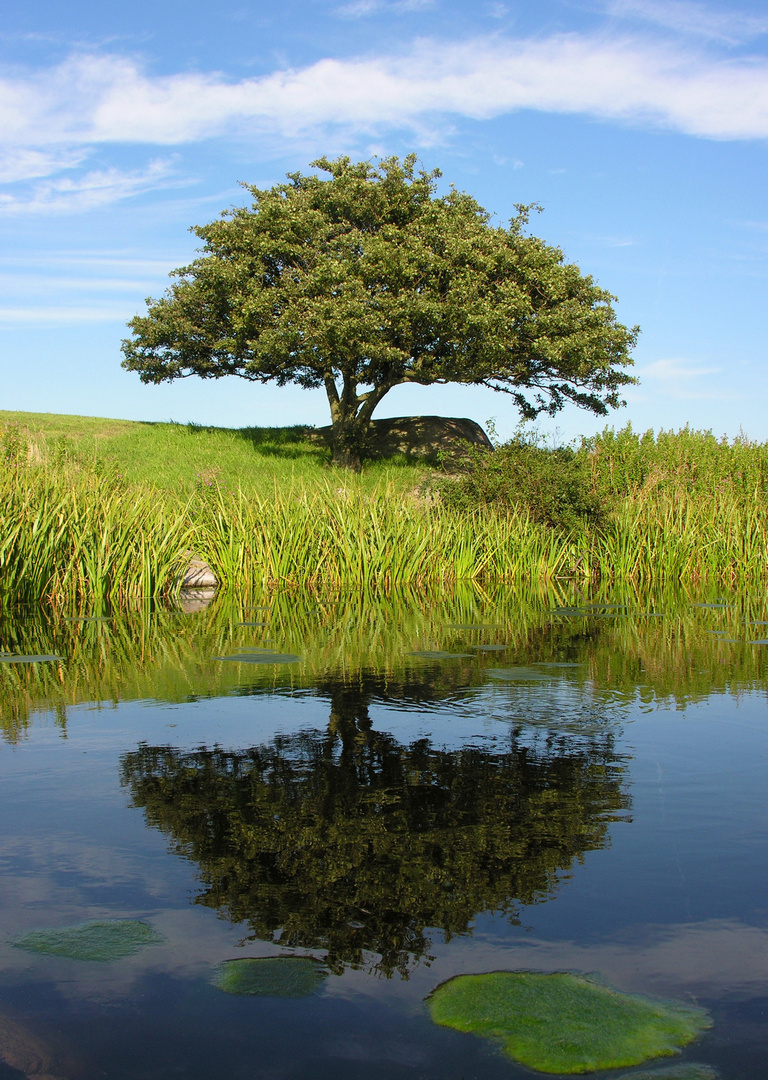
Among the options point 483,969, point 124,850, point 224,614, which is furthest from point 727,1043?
point 224,614

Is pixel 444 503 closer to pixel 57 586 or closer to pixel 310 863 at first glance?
pixel 57 586

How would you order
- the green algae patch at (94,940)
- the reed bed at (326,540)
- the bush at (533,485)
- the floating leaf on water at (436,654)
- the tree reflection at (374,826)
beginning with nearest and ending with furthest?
1. the green algae patch at (94,940)
2. the tree reflection at (374,826)
3. the floating leaf on water at (436,654)
4. the reed bed at (326,540)
5. the bush at (533,485)

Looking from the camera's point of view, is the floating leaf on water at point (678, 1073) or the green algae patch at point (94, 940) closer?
the floating leaf on water at point (678, 1073)

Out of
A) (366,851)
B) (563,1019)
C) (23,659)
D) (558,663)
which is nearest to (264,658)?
(23,659)

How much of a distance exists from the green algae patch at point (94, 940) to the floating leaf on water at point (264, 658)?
4.02 m

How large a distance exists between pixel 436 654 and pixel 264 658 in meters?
1.33

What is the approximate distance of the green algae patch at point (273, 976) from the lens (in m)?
2.10

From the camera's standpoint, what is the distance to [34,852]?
291cm

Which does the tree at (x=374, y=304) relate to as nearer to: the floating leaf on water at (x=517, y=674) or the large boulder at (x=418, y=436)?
the large boulder at (x=418, y=436)

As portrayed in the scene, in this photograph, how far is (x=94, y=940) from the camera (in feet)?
7.59

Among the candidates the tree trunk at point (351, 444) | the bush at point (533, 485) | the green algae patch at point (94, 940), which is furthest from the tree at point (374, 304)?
the green algae patch at point (94, 940)

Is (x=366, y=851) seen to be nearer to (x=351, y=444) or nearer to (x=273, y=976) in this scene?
(x=273, y=976)

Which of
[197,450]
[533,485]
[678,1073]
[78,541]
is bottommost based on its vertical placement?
[678,1073]

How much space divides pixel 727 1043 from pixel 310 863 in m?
1.31
